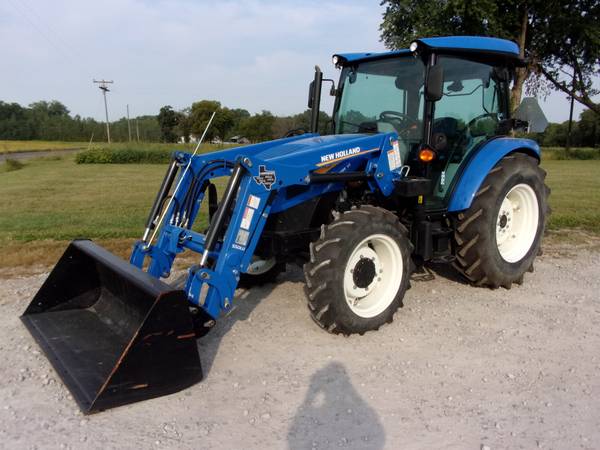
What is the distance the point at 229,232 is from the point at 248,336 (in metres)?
0.98

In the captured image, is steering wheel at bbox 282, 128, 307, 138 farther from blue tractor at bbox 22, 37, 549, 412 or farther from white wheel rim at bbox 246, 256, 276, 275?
white wheel rim at bbox 246, 256, 276, 275

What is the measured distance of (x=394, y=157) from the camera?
455 cm

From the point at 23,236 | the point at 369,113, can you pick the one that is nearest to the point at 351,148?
the point at 369,113

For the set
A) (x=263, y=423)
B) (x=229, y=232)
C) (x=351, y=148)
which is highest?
(x=351, y=148)

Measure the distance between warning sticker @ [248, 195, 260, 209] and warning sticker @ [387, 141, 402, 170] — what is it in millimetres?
1420

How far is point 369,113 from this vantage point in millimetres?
5172

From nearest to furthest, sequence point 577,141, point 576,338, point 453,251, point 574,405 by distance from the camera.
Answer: point 574,405 < point 576,338 < point 453,251 < point 577,141

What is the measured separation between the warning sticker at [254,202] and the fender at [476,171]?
2.09m

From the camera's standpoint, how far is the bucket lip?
3.19 m

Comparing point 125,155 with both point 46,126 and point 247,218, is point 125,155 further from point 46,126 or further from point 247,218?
point 46,126

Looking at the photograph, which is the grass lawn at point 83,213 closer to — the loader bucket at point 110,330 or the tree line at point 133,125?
the loader bucket at point 110,330

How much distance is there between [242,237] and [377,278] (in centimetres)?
132

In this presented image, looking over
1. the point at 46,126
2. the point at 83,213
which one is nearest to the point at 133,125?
the point at 46,126

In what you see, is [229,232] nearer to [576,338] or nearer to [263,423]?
[263,423]
